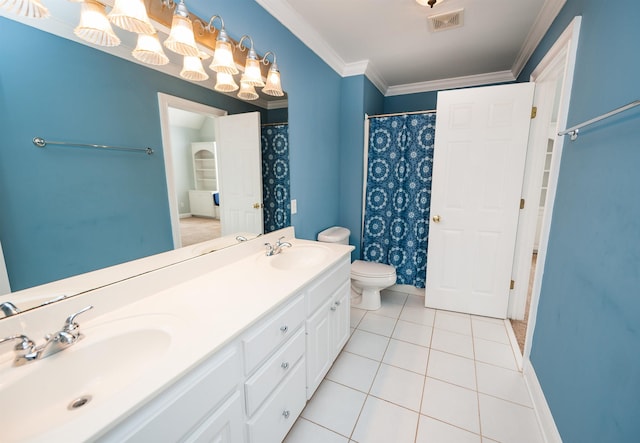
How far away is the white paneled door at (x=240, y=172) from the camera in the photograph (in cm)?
155

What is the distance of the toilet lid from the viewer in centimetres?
251

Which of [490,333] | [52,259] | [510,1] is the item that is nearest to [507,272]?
[490,333]

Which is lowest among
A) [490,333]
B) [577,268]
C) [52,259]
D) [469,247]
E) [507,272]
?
[490,333]

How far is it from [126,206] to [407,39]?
2.43m

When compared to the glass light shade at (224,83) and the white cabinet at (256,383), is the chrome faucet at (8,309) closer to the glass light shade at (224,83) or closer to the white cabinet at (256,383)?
the white cabinet at (256,383)

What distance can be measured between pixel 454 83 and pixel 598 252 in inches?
111

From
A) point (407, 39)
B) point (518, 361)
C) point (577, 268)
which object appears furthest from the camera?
point (407, 39)

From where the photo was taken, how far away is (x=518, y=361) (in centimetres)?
191

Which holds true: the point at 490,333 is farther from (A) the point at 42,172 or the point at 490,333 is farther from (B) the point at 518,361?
(A) the point at 42,172

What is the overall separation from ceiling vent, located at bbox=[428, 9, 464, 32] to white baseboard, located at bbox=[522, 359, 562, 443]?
7.94 ft

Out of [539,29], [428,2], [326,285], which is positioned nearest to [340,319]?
[326,285]

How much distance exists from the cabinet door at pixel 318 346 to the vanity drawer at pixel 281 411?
85mm

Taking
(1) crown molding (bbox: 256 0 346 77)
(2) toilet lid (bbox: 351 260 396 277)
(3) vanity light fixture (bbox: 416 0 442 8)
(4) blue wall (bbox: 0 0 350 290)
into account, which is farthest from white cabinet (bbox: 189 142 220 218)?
(3) vanity light fixture (bbox: 416 0 442 8)

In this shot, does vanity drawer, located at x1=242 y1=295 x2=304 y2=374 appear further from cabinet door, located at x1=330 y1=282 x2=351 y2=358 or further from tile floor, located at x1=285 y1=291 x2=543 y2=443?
tile floor, located at x1=285 y1=291 x2=543 y2=443
